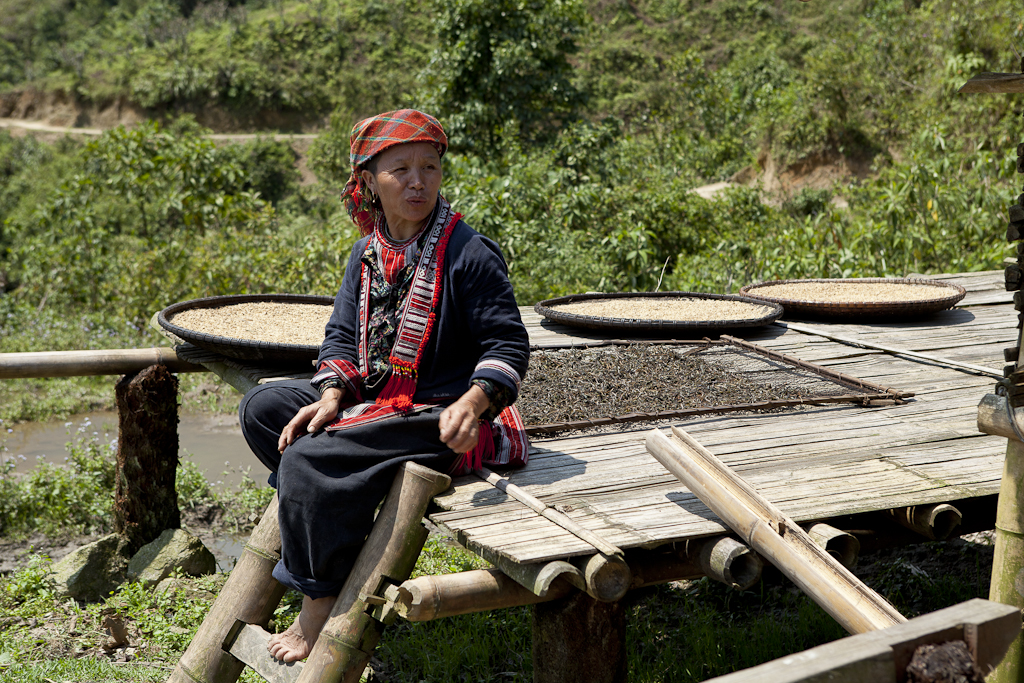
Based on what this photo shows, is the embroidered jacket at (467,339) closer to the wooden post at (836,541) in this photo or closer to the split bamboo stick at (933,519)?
the wooden post at (836,541)

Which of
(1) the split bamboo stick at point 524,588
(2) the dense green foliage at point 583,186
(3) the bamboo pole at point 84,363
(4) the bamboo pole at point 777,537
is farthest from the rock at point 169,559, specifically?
(2) the dense green foliage at point 583,186

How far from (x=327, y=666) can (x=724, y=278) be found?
4.75m

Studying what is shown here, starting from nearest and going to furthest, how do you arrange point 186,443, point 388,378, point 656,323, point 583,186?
point 388,378 → point 656,323 → point 186,443 → point 583,186

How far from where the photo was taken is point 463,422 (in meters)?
1.94

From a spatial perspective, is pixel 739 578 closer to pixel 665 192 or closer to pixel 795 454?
pixel 795 454

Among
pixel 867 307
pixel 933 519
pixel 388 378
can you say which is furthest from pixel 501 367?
pixel 867 307

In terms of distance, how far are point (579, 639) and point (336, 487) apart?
646 mm

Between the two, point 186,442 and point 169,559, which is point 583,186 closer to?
point 186,442

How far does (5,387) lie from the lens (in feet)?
21.9

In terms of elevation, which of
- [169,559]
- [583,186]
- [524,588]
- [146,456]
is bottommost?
[169,559]

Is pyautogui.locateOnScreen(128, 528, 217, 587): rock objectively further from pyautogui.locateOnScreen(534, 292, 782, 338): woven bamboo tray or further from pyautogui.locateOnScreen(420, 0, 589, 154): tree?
pyautogui.locateOnScreen(420, 0, 589, 154): tree

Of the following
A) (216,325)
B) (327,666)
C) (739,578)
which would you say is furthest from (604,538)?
(216,325)

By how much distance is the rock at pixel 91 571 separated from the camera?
138 inches

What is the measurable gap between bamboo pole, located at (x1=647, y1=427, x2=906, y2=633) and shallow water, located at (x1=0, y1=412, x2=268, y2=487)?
3.60m
